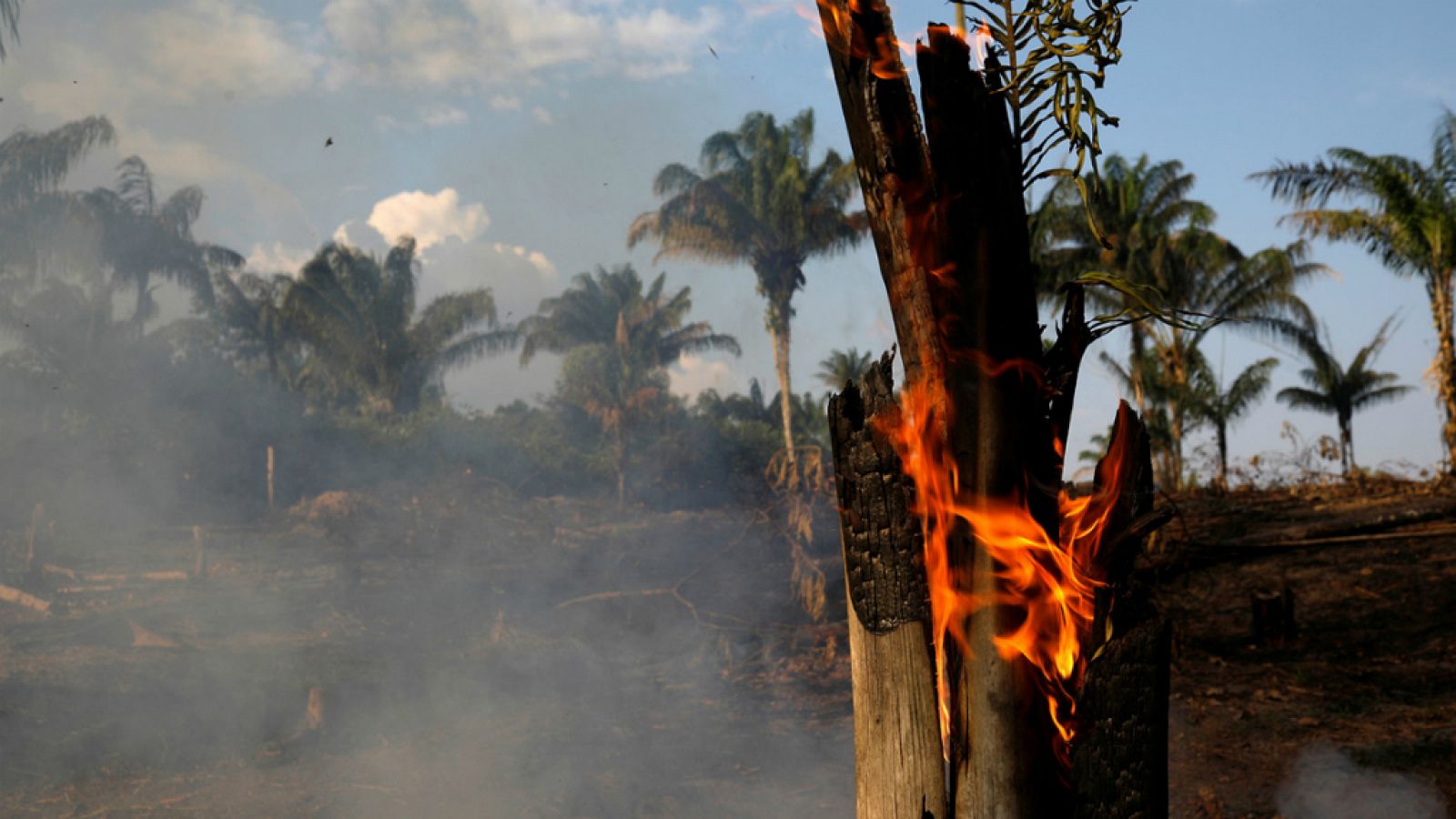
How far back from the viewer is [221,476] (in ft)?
76.6

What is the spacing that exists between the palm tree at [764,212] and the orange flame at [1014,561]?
28.2 metres

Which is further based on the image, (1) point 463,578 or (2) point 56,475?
(2) point 56,475

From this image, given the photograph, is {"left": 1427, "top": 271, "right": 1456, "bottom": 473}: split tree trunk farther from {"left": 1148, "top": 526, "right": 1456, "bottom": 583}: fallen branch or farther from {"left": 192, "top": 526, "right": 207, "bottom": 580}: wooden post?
{"left": 192, "top": 526, "right": 207, "bottom": 580}: wooden post

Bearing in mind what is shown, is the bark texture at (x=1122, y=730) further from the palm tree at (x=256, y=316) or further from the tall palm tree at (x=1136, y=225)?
the palm tree at (x=256, y=316)

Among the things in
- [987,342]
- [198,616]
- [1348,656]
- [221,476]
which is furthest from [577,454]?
[987,342]

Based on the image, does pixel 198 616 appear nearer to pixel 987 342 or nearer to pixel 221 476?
pixel 221 476

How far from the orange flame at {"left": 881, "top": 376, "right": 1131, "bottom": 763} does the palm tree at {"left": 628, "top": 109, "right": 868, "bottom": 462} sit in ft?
92.5

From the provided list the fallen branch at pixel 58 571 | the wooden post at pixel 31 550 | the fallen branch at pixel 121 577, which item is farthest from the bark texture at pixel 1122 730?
the wooden post at pixel 31 550

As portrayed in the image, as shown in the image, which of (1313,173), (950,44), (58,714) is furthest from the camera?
(1313,173)

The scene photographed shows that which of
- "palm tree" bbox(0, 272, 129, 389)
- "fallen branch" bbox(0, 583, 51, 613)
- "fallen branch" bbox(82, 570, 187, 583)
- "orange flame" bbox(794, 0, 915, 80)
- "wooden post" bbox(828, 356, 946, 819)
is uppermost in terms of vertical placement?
"palm tree" bbox(0, 272, 129, 389)

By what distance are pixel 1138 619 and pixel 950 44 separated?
5.17 ft

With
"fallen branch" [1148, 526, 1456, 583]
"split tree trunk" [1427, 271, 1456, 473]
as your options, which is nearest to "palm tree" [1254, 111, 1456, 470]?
"split tree trunk" [1427, 271, 1456, 473]

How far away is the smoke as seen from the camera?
19.8 ft

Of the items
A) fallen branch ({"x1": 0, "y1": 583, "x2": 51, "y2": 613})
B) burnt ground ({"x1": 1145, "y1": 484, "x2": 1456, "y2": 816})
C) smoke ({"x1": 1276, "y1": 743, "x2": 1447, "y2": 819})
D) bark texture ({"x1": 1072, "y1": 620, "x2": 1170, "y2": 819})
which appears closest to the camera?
bark texture ({"x1": 1072, "y1": 620, "x2": 1170, "y2": 819})
